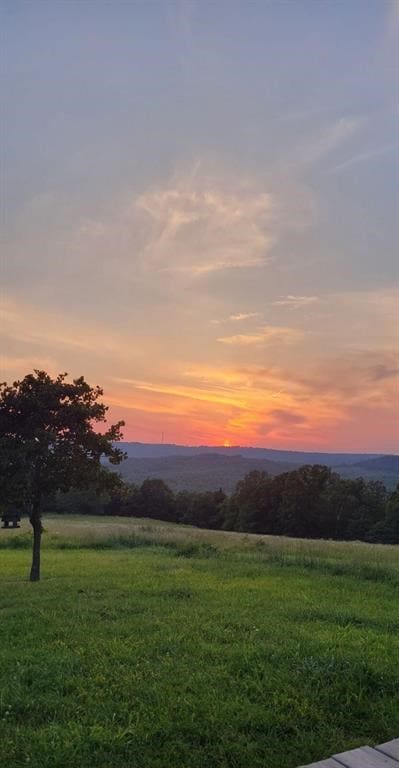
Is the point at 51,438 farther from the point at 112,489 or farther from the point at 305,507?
the point at 305,507

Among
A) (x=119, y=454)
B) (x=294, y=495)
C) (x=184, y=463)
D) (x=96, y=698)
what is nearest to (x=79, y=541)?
(x=119, y=454)

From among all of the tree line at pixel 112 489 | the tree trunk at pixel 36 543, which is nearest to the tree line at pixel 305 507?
the tree line at pixel 112 489

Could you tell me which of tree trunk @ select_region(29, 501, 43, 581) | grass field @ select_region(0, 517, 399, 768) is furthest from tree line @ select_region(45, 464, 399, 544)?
grass field @ select_region(0, 517, 399, 768)

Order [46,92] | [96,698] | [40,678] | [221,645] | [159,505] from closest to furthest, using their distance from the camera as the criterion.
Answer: [96,698] → [40,678] → [221,645] → [46,92] → [159,505]

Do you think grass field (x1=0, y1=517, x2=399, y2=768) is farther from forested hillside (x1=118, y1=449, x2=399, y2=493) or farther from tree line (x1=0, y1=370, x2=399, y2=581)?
forested hillside (x1=118, y1=449, x2=399, y2=493)

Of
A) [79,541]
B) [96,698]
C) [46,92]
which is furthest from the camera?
[79,541]

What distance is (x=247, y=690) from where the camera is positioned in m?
5.96

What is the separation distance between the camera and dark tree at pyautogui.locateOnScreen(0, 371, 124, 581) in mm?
15398

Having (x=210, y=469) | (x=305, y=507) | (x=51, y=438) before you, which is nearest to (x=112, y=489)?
(x=51, y=438)

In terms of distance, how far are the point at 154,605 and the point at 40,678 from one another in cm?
476

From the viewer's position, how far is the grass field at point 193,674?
473 centimetres

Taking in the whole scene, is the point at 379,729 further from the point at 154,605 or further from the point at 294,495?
the point at 294,495

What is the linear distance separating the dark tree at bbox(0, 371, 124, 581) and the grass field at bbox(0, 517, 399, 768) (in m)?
2.98

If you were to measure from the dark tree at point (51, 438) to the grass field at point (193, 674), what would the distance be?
298 cm
